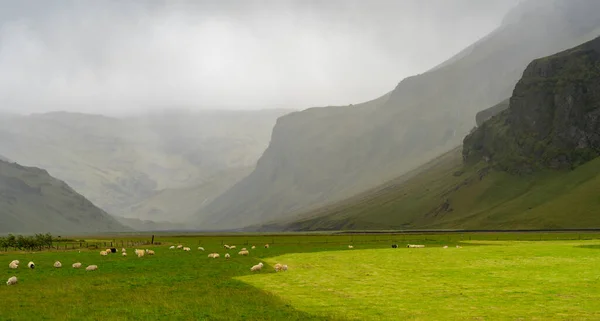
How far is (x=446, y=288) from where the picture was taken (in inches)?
1506

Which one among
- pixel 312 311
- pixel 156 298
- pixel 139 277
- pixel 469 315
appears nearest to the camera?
pixel 469 315

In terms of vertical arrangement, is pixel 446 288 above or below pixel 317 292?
below

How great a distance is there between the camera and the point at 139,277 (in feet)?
154

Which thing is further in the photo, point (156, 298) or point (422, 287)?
point (422, 287)

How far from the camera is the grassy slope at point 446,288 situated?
29542 mm

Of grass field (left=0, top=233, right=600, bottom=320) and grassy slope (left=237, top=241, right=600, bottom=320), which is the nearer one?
grassy slope (left=237, top=241, right=600, bottom=320)

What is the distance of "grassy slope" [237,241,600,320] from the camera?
29542 millimetres

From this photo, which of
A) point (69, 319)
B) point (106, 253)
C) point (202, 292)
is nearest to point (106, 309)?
point (69, 319)

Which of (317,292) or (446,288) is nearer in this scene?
(317,292)

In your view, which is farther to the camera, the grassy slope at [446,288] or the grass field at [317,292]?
the grass field at [317,292]

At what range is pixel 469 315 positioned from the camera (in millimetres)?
28438

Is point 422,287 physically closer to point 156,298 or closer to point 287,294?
point 287,294

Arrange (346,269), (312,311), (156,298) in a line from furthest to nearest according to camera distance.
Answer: (346,269) < (156,298) < (312,311)

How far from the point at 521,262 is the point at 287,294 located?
30.4m
